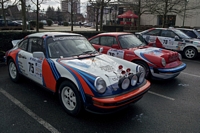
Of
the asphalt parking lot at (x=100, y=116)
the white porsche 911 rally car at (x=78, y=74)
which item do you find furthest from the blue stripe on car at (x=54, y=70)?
the asphalt parking lot at (x=100, y=116)

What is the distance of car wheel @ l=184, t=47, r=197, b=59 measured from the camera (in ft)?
30.4

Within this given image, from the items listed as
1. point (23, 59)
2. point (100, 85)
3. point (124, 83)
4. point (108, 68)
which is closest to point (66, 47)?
point (108, 68)

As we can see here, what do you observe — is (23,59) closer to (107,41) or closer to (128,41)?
(107,41)

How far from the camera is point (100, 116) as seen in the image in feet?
10.9

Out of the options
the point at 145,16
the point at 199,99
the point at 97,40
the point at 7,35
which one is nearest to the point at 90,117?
the point at 199,99

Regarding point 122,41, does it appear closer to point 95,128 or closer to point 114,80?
point 114,80

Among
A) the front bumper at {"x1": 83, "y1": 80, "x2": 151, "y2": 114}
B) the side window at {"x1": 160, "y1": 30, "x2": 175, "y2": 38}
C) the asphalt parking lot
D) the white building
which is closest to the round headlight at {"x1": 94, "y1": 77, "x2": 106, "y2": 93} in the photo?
the front bumper at {"x1": 83, "y1": 80, "x2": 151, "y2": 114}

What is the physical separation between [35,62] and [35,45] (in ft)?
1.60

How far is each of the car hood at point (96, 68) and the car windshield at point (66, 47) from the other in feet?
1.07

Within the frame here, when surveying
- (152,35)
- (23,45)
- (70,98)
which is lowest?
(70,98)

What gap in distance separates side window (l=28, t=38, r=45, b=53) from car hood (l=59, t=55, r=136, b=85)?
30.7 inches

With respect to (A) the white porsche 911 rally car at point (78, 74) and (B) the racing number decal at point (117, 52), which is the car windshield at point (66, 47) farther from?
(B) the racing number decal at point (117, 52)

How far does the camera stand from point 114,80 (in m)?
2.96

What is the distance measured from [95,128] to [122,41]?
3.73 meters
